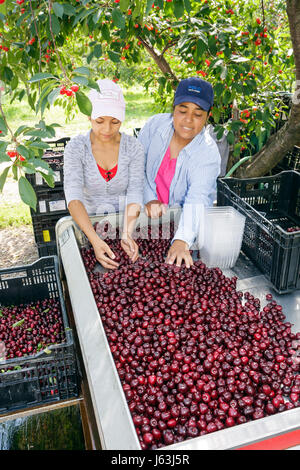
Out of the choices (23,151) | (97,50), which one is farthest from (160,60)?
(23,151)

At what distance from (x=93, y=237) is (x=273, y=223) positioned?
1.22 m

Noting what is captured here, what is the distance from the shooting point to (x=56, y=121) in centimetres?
995

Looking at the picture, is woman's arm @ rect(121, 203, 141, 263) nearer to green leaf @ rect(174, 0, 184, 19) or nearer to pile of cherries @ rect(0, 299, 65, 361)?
pile of cherries @ rect(0, 299, 65, 361)

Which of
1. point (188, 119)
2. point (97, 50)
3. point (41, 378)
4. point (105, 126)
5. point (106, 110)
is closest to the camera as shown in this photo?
point (41, 378)

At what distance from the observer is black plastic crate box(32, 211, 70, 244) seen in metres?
3.93

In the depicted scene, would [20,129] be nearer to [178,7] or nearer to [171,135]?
[178,7]

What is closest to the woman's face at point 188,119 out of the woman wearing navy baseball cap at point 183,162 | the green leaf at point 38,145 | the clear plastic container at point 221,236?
the woman wearing navy baseball cap at point 183,162

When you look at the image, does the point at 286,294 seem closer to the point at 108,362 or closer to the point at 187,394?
the point at 187,394

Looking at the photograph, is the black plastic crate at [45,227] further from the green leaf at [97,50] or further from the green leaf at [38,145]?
the green leaf at [38,145]

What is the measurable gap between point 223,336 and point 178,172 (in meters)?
1.31

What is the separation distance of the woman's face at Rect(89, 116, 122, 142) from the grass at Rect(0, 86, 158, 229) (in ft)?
9.43

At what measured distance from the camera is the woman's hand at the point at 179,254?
215 centimetres
